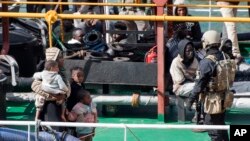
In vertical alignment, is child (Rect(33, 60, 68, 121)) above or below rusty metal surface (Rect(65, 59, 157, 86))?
above

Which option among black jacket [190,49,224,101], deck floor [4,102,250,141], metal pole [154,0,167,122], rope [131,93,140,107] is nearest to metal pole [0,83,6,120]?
deck floor [4,102,250,141]

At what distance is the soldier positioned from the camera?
372 inches

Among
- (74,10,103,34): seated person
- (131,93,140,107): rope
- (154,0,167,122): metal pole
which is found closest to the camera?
(154,0,167,122): metal pole

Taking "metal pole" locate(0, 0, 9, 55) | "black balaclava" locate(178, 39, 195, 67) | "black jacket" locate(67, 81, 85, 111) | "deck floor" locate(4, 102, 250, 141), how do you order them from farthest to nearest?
"metal pole" locate(0, 0, 9, 55) → "black balaclava" locate(178, 39, 195, 67) → "deck floor" locate(4, 102, 250, 141) → "black jacket" locate(67, 81, 85, 111)

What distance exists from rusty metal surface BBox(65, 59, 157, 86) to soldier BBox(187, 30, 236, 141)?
6.42 ft

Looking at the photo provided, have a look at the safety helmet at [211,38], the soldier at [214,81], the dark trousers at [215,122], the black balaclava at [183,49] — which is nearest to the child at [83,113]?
the soldier at [214,81]

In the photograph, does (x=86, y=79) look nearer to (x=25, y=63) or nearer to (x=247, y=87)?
(x=25, y=63)

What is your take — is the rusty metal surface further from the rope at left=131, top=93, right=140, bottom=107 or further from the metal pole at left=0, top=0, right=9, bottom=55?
the metal pole at left=0, top=0, right=9, bottom=55

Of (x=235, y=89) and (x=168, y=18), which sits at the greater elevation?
(x=168, y=18)

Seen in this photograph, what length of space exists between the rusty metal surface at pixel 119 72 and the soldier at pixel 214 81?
1957 mm

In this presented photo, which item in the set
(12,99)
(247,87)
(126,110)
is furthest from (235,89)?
(12,99)

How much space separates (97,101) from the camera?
37.6 feet

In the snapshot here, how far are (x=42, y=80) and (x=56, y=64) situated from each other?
0.25 metres

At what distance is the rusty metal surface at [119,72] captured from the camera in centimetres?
1155
